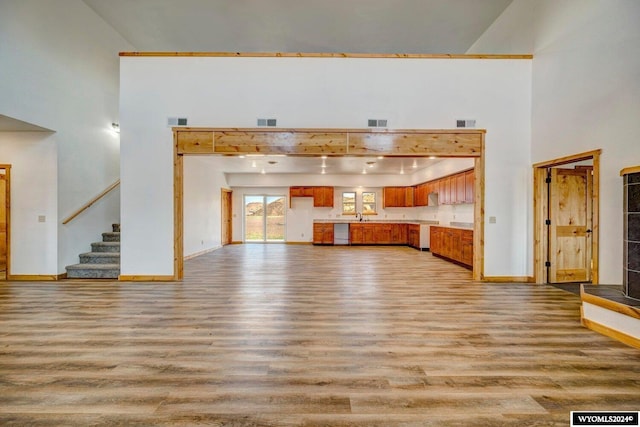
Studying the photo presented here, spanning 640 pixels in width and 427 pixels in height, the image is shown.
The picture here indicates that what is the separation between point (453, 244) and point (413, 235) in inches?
147

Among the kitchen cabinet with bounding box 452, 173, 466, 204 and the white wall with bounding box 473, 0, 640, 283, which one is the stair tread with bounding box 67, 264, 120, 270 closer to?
the kitchen cabinet with bounding box 452, 173, 466, 204

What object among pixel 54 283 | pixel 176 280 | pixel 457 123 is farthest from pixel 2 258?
pixel 457 123

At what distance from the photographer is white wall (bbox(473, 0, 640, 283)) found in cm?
381

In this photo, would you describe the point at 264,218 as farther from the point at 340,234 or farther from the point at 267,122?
the point at 267,122

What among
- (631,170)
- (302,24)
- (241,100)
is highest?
(302,24)

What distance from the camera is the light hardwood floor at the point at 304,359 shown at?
1.95 metres

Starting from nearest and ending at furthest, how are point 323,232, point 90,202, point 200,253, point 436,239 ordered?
1. point 90,202
2. point 436,239
3. point 200,253
4. point 323,232

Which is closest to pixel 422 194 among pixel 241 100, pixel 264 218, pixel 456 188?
pixel 456 188

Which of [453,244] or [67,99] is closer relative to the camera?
[67,99]

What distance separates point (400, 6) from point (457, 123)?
3035 mm

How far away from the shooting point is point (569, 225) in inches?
219

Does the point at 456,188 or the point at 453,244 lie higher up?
the point at 456,188

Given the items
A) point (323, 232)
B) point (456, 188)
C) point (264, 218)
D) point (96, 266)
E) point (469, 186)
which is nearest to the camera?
point (96, 266)

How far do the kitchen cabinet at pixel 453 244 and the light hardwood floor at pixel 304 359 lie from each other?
2.06 m
